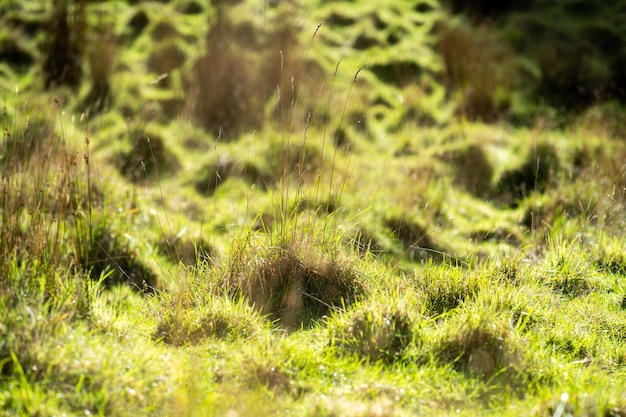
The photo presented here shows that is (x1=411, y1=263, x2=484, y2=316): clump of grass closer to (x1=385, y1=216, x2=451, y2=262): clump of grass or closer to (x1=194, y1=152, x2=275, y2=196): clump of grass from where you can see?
(x1=385, y1=216, x2=451, y2=262): clump of grass

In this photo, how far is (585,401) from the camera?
2.46m

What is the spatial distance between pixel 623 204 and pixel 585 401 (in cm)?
226

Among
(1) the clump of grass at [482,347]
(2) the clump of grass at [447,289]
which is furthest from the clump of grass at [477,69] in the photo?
(1) the clump of grass at [482,347]

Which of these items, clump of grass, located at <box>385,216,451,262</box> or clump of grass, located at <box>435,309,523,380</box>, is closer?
clump of grass, located at <box>435,309,523,380</box>

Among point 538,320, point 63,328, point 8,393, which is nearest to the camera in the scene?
point 8,393

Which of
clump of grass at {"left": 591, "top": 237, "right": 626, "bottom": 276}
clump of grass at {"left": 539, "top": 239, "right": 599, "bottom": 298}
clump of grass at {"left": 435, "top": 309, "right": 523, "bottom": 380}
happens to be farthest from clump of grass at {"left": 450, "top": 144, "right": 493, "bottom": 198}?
clump of grass at {"left": 435, "top": 309, "right": 523, "bottom": 380}

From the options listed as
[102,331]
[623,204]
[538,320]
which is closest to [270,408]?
[102,331]

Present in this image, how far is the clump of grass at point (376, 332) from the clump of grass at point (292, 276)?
0.90 feet

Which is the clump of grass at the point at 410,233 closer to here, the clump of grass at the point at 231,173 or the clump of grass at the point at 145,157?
the clump of grass at the point at 231,173

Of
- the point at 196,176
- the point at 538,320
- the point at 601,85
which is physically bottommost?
the point at 196,176

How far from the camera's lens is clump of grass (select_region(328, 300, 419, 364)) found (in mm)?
2848

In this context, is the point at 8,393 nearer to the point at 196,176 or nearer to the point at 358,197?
the point at 358,197

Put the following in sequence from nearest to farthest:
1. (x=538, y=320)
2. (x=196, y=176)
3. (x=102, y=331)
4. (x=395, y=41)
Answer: (x=102, y=331) < (x=538, y=320) < (x=196, y=176) < (x=395, y=41)

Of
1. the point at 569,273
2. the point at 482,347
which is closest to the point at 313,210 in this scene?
the point at 482,347
